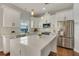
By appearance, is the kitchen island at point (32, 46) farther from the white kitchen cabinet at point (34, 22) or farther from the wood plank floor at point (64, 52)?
the white kitchen cabinet at point (34, 22)

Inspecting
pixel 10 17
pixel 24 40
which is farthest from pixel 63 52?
pixel 10 17

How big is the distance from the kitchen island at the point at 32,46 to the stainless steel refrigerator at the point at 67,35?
10 centimetres

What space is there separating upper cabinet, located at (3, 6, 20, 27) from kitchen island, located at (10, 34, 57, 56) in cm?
24

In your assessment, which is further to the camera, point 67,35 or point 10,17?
point 67,35

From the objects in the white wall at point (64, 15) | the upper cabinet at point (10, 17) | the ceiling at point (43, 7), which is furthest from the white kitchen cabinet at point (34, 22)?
the white wall at point (64, 15)

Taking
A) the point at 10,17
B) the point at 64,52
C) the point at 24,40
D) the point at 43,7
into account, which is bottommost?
the point at 64,52

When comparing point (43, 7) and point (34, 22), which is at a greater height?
point (43, 7)

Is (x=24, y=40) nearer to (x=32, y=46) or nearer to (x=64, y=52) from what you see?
(x=32, y=46)

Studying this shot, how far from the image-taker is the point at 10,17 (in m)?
1.24

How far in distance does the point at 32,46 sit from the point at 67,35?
60cm

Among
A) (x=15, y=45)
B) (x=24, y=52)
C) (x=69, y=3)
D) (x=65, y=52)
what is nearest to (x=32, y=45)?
(x=24, y=52)

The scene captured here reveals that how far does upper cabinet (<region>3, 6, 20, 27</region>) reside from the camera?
1.23 m

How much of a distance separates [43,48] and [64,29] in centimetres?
46

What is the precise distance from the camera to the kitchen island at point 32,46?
1257 millimetres
